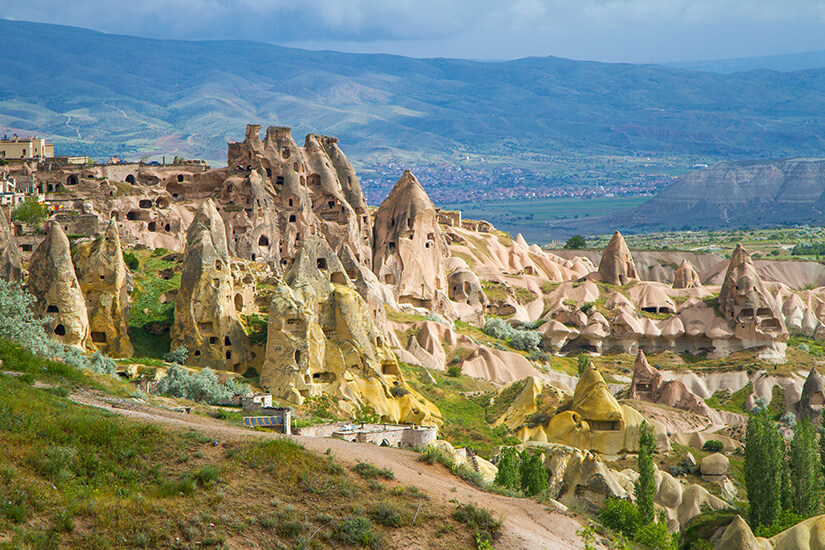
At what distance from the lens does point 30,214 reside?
65.1 m

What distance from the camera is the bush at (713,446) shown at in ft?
202

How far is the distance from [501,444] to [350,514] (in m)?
25.0

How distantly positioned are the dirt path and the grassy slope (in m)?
1.21

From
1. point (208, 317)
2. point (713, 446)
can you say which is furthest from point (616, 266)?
point (208, 317)

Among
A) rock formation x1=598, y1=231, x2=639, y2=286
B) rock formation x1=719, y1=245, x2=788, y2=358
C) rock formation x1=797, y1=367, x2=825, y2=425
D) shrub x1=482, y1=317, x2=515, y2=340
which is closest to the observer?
rock formation x1=797, y1=367, x2=825, y2=425

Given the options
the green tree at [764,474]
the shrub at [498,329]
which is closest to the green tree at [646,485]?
the green tree at [764,474]

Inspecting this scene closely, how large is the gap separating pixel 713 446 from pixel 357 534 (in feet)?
130

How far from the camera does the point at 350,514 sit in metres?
27.5

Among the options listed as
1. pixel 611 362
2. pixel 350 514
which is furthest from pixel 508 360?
pixel 350 514

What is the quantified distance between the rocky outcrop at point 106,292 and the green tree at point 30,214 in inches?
522

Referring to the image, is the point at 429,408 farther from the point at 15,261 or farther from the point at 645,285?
the point at 645,285

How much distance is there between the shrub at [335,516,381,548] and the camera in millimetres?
26625

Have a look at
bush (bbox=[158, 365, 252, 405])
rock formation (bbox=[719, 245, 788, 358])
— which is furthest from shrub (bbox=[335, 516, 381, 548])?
rock formation (bbox=[719, 245, 788, 358])

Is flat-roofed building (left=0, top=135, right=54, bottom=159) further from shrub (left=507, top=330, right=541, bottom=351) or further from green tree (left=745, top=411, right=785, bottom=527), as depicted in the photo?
green tree (left=745, top=411, right=785, bottom=527)
